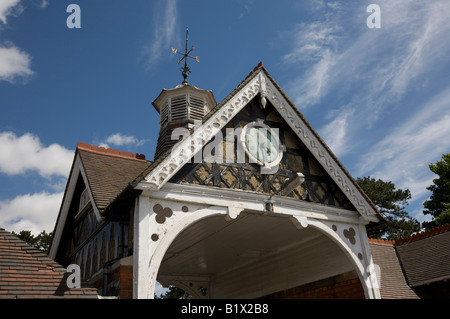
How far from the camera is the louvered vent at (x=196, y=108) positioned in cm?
1548

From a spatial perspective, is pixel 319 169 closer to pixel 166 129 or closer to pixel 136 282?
pixel 136 282

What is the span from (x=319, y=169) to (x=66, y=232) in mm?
8473

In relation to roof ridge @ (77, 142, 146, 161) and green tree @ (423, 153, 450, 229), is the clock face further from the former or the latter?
green tree @ (423, 153, 450, 229)

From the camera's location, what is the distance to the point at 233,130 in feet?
31.1

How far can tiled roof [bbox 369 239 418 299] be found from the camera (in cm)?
1159

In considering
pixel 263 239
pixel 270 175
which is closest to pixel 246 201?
pixel 270 175

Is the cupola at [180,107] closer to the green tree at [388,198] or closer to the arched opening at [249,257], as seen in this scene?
the arched opening at [249,257]

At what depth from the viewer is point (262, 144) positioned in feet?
32.0

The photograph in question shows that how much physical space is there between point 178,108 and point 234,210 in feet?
26.1

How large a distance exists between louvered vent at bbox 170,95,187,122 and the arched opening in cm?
524

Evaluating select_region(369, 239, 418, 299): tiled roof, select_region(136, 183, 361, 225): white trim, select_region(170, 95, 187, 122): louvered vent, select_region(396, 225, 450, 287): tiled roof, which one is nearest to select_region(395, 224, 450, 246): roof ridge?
select_region(396, 225, 450, 287): tiled roof

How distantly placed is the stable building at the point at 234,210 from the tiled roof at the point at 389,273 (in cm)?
197

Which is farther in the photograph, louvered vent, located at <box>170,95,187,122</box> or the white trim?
louvered vent, located at <box>170,95,187,122</box>
